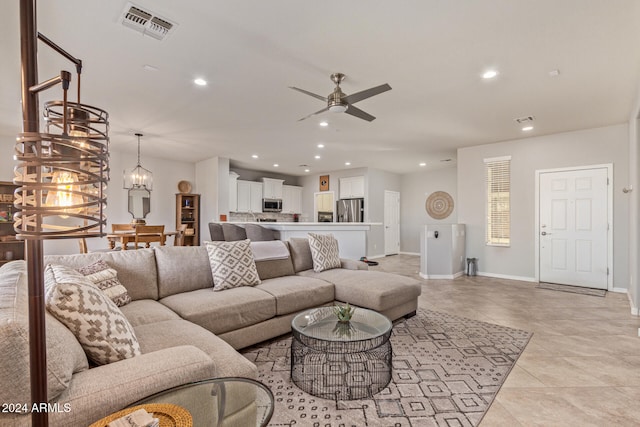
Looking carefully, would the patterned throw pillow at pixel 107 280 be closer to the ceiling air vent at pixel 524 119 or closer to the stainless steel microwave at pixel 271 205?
the ceiling air vent at pixel 524 119

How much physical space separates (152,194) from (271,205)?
126 inches

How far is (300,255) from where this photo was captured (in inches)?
150

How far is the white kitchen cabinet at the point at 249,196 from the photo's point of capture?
27.8ft

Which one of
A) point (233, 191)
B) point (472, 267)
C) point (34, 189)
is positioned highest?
point (233, 191)

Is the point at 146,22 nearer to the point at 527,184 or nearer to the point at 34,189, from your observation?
the point at 34,189

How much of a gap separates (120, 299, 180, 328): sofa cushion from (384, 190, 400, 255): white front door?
751cm

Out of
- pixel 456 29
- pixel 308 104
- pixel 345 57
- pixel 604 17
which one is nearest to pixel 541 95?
pixel 604 17

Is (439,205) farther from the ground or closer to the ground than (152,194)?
closer to the ground

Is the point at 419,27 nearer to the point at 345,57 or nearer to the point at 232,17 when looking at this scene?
the point at 345,57

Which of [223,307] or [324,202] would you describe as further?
[324,202]

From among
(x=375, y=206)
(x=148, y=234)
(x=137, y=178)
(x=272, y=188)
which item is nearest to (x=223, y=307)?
(x=148, y=234)

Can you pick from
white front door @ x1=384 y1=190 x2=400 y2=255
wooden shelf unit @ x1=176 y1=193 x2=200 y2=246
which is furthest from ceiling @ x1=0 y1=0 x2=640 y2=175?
white front door @ x1=384 y1=190 x2=400 y2=255

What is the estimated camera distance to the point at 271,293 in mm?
2758

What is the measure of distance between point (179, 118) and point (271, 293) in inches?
126
